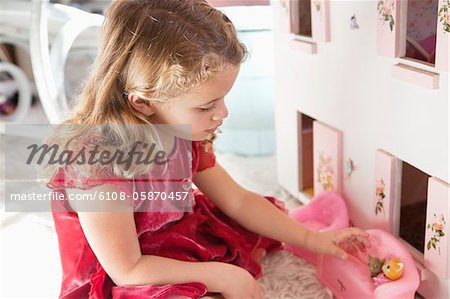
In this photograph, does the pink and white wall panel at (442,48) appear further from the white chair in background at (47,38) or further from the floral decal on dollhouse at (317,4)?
the white chair in background at (47,38)

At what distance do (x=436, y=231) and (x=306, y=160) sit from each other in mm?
457

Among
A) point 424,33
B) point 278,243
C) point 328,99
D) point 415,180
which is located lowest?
point 278,243

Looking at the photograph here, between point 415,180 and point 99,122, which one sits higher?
point 99,122

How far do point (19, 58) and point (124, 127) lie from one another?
1648mm

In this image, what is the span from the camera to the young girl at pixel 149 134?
2.52 ft

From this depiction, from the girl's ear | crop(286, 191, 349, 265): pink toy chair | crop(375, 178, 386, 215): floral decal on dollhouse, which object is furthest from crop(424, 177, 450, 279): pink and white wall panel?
the girl's ear

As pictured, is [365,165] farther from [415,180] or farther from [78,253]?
[78,253]

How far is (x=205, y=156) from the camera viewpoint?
99 cm

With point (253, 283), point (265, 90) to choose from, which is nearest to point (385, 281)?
point (253, 283)

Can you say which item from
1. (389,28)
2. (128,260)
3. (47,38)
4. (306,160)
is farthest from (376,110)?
(47,38)

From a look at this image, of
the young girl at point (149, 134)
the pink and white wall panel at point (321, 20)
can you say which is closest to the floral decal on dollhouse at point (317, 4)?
the pink and white wall panel at point (321, 20)

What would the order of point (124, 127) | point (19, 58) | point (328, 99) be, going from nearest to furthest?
point (124, 127) < point (328, 99) < point (19, 58)

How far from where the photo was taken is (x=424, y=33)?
95 cm

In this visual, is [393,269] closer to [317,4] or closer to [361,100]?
[361,100]
